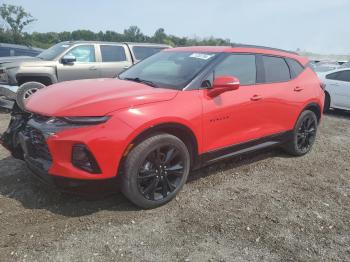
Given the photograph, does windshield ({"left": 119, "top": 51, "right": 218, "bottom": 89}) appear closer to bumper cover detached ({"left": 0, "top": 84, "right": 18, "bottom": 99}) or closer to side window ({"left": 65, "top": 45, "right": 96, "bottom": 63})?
bumper cover detached ({"left": 0, "top": 84, "right": 18, "bottom": 99})

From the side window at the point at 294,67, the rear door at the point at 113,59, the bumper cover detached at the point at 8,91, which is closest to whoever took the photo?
the side window at the point at 294,67

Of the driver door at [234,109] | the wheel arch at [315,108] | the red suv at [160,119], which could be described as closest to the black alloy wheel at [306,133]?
the wheel arch at [315,108]

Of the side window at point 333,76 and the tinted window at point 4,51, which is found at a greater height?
the tinted window at point 4,51

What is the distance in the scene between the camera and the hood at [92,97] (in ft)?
11.4

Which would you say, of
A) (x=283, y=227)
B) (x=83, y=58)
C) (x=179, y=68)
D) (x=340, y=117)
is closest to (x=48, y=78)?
(x=83, y=58)

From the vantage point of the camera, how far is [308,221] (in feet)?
12.5

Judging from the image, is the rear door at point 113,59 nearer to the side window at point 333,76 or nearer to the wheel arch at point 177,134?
the wheel arch at point 177,134

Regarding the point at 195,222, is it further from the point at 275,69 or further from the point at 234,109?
the point at 275,69

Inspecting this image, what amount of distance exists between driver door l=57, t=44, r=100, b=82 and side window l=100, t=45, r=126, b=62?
23cm

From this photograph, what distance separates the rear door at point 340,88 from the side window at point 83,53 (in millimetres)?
6476

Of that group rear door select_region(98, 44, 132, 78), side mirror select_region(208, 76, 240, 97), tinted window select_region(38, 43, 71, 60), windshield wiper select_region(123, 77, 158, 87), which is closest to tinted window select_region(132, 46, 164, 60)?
Answer: rear door select_region(98, 44, 132, 78)

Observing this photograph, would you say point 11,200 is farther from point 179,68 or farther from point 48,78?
point 48,78

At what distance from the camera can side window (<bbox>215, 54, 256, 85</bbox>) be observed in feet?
14.6

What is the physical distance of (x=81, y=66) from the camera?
8.92 meters
